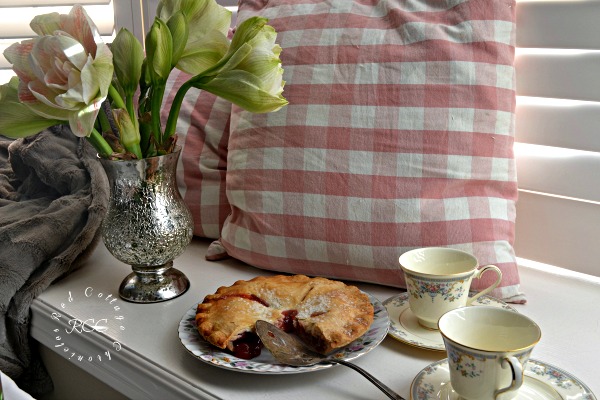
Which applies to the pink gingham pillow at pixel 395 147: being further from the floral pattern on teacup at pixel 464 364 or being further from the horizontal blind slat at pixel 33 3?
the horizontal blind slat at pixel 33 3

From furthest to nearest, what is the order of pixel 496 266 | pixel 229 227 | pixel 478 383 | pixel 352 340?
1. pixel 229 227
2. pixel 496 266
3. pixel 352 340
4. pixel 478 383

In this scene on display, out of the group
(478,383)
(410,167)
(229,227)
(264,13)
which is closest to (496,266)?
(410,167)

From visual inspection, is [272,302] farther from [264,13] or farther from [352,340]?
[264,13]

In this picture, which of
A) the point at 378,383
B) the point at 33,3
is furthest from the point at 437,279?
the point at 33,3

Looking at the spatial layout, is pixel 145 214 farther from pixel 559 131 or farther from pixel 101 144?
pixel 559 131

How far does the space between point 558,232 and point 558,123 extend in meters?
0.17

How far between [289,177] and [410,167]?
0.18 metres

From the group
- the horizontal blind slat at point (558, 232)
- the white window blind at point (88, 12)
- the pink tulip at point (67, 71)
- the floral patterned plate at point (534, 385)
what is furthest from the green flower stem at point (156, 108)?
the white window blind at point (88, 12)

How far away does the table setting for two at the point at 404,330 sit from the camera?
25.5 inches

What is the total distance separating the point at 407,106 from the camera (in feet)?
3.08

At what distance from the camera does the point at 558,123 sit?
1.02 metres

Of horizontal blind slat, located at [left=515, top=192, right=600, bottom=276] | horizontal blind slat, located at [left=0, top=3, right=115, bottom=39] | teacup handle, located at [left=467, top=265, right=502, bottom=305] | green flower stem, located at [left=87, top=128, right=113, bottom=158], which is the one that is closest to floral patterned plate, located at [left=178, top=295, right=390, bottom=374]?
teacup handle, located at [left=467, top=265, right=502, bottom=305]

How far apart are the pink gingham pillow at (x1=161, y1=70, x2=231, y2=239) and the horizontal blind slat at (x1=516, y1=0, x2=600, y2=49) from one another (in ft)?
1.69

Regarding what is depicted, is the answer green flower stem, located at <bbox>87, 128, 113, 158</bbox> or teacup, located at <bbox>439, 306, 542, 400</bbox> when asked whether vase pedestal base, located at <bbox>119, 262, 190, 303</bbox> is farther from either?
teacup, located at <bbox>439, 306, 542, 400</bbox>
